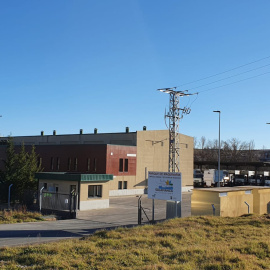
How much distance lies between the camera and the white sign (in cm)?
1905

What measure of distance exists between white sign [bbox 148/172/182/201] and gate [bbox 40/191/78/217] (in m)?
6.11

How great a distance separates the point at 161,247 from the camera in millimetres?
10844

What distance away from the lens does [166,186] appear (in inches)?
773

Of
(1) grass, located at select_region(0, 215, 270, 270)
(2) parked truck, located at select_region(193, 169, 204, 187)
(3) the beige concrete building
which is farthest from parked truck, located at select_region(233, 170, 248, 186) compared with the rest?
(1) grass, located at select_region(0, 215, 270, 270)

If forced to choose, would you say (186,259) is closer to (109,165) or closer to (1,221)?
(1,221)

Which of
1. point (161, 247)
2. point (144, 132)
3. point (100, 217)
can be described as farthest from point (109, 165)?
point (161, 247)

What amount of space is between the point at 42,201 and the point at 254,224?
16.1m

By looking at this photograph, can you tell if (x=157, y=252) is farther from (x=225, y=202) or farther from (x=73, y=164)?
(x=73, y=164)

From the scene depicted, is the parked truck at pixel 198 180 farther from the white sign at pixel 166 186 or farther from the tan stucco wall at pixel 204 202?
the white sign at pixel 166 186

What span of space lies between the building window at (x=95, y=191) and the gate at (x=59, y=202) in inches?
80.0

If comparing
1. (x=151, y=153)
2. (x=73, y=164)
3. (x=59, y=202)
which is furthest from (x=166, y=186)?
(x=151, y=153)

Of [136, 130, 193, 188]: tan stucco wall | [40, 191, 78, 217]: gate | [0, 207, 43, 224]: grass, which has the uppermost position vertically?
[136, 130, 193, 188]: tan stucco wall

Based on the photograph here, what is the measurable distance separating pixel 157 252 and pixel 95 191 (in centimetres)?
1773

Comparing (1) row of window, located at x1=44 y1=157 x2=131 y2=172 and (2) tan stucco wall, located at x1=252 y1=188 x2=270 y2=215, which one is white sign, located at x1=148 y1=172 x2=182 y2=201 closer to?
(2) tan stucco wall, located at x1=252 y1=188 x2=270 y2=215
